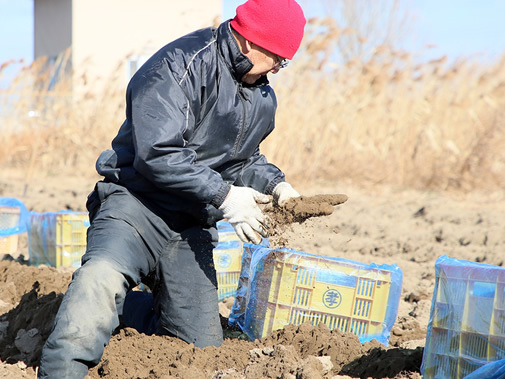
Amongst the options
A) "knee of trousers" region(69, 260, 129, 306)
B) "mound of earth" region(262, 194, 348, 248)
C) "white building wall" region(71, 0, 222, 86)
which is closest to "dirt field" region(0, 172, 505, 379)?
"mound of earth" region(262, 194, 348, 248)

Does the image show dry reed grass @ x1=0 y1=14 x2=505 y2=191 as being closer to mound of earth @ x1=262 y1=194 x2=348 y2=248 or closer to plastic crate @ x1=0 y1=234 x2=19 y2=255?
plastic crate @ x1=0 y1=234 x2=19 y2=255

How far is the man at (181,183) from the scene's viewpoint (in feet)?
8.11

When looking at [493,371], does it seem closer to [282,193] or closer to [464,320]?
[464,320]

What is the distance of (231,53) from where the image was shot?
2.85 m

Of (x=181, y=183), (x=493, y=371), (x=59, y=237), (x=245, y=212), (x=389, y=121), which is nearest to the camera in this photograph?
(x=493, y=371)

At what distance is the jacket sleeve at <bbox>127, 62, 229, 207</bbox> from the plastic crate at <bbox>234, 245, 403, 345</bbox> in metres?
0.86

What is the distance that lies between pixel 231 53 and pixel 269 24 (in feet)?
0.73

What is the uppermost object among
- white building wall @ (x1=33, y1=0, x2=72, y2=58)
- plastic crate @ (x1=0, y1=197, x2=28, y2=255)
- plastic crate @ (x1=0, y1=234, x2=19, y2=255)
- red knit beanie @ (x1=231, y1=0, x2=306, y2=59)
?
white building wall @ (x1=33, y1=0, x2=72, y2=58)

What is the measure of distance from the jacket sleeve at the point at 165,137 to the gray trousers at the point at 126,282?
338 mm

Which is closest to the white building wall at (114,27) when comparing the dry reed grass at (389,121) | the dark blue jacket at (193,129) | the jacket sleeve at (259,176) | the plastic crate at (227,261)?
the dry reed grass at (389,121)

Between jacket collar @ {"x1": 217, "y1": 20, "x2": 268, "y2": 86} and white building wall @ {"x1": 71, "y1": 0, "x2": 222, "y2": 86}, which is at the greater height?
white building wall @ {"x1": 71, "y1": 0, "x2": 222, "y2": 86}

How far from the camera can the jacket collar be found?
2850 millimetres

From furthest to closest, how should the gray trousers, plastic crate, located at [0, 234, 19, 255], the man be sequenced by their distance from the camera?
plastic crate, located at [0, 234, 19, 255], the man, the gray trousers

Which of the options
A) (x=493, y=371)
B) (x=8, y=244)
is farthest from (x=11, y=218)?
(x=493, y=371)
